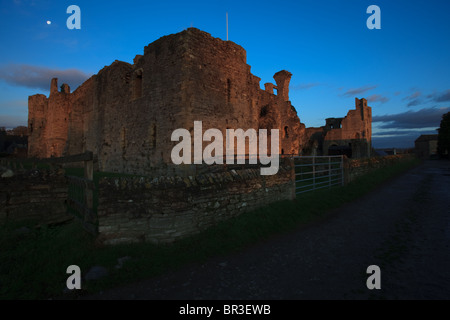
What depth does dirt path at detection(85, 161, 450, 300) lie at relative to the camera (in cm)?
299

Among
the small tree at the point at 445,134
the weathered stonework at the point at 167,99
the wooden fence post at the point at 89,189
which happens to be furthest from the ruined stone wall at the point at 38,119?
the small tree at the point at 445,134

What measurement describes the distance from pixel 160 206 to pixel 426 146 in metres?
76.0

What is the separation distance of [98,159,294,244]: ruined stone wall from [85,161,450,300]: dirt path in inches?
37.8

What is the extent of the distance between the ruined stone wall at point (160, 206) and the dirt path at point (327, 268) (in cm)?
96

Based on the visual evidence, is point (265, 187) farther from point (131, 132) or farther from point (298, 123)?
point (298, 123)

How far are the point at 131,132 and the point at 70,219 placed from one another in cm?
943

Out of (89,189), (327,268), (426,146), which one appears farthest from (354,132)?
(89,189)

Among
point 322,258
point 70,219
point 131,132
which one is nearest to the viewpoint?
point 322,258

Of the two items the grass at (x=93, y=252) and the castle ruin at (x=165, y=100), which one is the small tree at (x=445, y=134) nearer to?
the castle ruin at (x=165, y=100)

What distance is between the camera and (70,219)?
6152mm

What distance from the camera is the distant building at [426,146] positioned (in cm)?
5566

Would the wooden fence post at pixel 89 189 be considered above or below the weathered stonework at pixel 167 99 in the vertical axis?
below

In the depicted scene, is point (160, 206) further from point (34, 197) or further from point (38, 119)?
point (38, 119)
